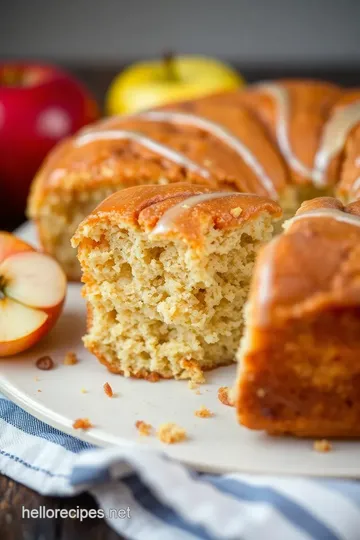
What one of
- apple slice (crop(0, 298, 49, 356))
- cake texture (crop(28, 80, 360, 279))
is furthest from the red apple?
apple slice (crop(0, 298, 49, 356))

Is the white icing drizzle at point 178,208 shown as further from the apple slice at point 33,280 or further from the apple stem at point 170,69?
the apple stem at point 170,69

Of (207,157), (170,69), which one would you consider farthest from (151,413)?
(170,69)

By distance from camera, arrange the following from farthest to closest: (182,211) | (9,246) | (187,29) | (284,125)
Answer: (187,29)
(284,125)
(9,246)
(182,211)

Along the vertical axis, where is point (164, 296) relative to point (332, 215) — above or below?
below

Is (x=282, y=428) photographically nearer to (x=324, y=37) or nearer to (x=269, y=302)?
(x=269, y=302)

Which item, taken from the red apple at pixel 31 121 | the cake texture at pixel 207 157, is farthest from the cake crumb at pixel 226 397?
the red apple at pixel 31 121

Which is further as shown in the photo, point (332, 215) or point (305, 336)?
point (332, 215)

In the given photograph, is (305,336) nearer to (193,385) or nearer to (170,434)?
(170,434)

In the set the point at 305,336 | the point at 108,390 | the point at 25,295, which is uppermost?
the point at 305,336
